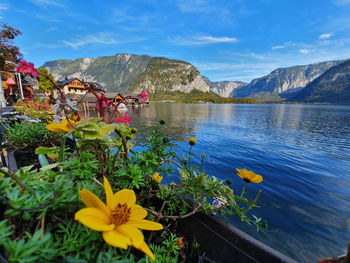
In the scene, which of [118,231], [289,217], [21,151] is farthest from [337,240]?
[21,151]

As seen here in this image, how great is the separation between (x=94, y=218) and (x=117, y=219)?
0.08 meters

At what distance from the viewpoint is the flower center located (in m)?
0.52

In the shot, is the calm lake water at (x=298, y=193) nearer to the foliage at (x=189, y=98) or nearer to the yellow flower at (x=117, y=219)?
the yellow flower at (x=117, y=219)

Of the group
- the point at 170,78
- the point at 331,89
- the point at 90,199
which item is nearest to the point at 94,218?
the point at 90,199

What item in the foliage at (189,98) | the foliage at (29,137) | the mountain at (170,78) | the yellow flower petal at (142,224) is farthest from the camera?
the mountain at (170,78)

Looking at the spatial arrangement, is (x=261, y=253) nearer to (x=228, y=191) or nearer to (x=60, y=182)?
(x=228, y=191)

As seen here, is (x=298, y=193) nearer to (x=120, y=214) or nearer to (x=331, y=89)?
(x=120, y=214)

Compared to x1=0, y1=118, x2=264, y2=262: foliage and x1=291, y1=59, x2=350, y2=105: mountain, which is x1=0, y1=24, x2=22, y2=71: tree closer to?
x1=0, y1=118, x2=264, y2=262: foliage

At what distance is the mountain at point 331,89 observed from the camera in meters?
126

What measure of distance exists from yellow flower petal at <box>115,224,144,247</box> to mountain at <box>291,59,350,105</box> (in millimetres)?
170803

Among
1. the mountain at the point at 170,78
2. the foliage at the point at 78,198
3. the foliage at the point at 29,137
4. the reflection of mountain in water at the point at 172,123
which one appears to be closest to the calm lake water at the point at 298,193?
the foliage at the point at 78,198

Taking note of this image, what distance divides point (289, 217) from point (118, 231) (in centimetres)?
473

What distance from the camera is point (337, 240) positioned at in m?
3.12

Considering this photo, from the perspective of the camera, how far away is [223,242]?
1073mm
